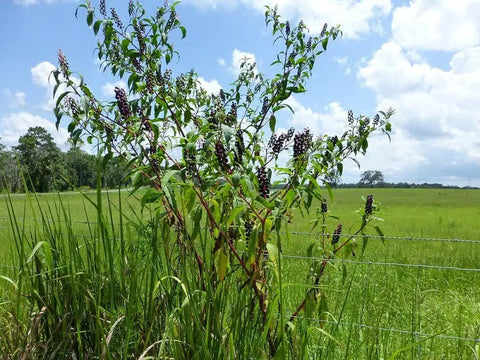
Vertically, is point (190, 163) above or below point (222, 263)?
above

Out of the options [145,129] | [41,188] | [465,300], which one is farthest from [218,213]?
[465,300]

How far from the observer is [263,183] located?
158 cm

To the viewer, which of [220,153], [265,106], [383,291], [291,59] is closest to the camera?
[220,153]

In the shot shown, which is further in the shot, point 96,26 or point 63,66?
point 96,26

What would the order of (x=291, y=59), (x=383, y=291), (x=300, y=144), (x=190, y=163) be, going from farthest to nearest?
(x=383, y=291) < (x=291, y=59) < (x=300, y=144) < (x=190, y=163)

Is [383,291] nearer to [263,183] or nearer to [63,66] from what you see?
[263,183]

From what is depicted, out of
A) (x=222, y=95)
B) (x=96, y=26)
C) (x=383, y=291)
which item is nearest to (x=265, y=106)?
(x=222, y=95)

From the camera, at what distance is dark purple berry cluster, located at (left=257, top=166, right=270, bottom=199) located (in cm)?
158

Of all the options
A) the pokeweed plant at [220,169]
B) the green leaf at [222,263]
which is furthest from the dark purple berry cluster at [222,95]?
the green leaf at [222,263]

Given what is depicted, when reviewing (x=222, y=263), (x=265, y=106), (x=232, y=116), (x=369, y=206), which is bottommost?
(x=222, y=263)

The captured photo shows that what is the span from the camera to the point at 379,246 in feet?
23.4

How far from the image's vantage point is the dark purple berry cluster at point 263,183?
158 cm

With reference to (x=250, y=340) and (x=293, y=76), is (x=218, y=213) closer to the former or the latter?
(x=250, y=340)

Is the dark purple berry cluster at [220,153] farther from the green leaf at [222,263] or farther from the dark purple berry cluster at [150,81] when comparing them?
the dark purple berry cluster at [150,81]
